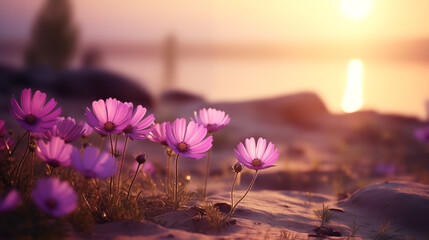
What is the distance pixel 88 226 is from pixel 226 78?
18296 millimetres

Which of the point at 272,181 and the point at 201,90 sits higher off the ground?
the point at 201,90

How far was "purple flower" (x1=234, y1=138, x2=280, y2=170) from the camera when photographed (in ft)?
6.72

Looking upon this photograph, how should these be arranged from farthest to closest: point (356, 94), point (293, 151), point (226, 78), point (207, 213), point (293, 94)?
1. point (226, 78)
2. point (356, 94)
3. point (293, 94)
4. point (293, 151)
5. point (207, 213)

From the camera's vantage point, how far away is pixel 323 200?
3014 mm

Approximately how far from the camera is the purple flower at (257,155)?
2049 millimetres

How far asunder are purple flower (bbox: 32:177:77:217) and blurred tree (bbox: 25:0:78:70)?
711 inches

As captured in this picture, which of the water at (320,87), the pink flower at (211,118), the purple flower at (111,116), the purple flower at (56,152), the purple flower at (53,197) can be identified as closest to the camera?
the purple flower at (53,197)

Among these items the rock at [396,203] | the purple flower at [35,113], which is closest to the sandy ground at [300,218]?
the rock at [396,203]

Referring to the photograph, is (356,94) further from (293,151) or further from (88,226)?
(88,226)

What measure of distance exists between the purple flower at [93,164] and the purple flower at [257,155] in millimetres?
589

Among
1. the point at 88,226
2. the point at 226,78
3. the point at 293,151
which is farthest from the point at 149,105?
the point at 88,226

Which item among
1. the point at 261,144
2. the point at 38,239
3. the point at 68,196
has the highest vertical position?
the point at 261,144

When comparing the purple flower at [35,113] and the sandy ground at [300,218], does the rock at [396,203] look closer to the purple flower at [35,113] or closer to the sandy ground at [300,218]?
the sandy ground at [300,218]

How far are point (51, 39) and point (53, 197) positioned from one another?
61.0 ft
